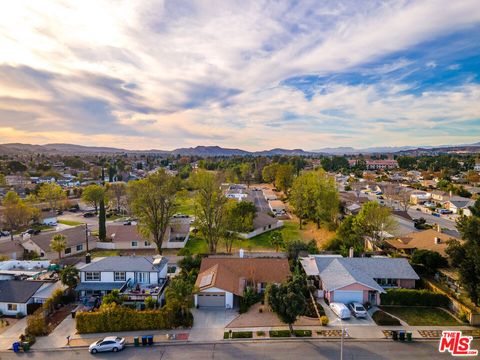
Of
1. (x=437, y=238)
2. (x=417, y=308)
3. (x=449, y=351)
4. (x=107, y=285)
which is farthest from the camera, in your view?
(x=437, y=238)

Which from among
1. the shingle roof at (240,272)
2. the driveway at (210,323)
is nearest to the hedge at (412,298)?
the shingle roof at (240,272)

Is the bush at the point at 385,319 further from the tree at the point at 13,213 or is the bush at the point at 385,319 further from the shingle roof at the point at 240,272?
the tree at the point at 13,213

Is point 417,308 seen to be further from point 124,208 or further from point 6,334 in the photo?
point 124,208

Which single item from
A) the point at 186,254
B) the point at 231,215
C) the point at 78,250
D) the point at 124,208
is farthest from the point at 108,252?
the point at 124,208

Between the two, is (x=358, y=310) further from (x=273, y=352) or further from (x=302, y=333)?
(x=273, y=352)

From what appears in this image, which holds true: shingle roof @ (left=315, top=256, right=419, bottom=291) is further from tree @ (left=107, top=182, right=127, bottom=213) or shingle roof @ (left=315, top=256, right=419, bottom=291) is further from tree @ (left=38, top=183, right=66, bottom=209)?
tree @ (left=38, top=183, right=66, bottom=209)

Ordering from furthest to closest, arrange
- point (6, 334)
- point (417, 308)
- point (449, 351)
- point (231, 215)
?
point (231, 215), point (417, 308), point (6, 334), point (449, 351)

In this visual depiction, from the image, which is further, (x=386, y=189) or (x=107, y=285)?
(x=386, y=189)
